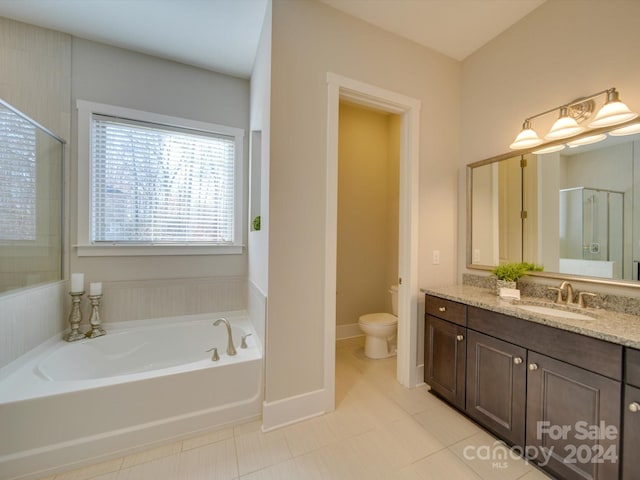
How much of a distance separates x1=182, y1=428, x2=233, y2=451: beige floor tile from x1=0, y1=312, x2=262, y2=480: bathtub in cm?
4

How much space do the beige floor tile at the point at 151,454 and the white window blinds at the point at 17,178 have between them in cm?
158

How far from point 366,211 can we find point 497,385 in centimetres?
218

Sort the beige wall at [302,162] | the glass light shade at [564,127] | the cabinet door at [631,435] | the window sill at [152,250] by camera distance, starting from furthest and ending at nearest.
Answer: the window sill at [152,250] < the beige wall at [302,162] < the glass light shade at [564,127] < the cabinet door at [631,435]

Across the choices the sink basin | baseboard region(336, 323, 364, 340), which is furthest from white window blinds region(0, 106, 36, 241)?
the sink basin

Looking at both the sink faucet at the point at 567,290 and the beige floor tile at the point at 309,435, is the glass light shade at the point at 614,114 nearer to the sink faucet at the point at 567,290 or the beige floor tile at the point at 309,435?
the sink faucet at the point at 567,290

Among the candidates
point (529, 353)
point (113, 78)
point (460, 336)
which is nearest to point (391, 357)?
point (460, 336)

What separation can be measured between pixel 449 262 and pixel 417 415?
1215 mm

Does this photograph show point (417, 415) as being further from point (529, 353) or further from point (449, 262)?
point (449, 262)

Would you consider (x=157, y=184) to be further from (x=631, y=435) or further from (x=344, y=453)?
(x=631, y=435)

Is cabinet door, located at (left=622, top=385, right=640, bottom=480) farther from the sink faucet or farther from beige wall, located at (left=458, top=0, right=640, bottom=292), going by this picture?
beige wall, located at (left=458, top=0, right=640, bottom=292)

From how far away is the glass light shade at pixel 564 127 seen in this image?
1.49 m

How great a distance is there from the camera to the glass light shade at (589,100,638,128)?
1274 millimetres

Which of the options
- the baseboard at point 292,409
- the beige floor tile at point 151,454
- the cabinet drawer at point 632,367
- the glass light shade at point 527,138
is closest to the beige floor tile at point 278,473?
the baseboard at point 292,409

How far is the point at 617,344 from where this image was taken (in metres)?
1.02
